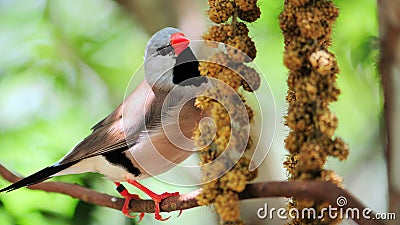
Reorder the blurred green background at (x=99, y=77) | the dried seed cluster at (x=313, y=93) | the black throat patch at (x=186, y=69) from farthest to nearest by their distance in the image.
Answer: the blurred green background at (x=99, y=77) → the black throat patch at (x=186, y=69) → the dried seed cluster at (x=313, y=93)

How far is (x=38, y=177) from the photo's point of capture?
40.0 inches

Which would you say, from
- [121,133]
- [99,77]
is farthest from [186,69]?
[99,77]

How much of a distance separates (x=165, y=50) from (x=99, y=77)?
981 millimetres

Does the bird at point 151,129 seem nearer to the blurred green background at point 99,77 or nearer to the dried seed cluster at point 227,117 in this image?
the dried seed cluster at point 227,117

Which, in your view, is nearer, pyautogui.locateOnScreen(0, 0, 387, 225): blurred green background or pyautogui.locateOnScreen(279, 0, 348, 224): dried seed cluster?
pyautogui.locateOnScreen(279, 0, 348, 224): dried seed cluster

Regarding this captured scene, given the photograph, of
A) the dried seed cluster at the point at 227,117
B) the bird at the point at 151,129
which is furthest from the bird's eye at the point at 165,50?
the dried seed cluster at the point at 227,117

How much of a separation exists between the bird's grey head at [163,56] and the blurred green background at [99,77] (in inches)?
20.8

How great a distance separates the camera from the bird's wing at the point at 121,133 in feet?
3.42

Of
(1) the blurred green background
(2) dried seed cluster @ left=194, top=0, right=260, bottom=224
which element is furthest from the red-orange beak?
(1) the blurred green background

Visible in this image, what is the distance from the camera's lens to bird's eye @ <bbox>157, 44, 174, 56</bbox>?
1010mm

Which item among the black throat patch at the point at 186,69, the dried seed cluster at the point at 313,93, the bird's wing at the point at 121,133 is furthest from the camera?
the bird's wing at the point at 121,133

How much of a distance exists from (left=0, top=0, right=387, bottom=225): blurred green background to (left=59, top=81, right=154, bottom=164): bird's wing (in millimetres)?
440

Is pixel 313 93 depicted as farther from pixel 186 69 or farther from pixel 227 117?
pixel 186 69

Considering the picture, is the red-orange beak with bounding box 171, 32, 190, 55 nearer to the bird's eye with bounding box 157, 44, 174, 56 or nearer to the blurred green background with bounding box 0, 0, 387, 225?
the bird's eye with bounding box 157, 44, 174, 56
